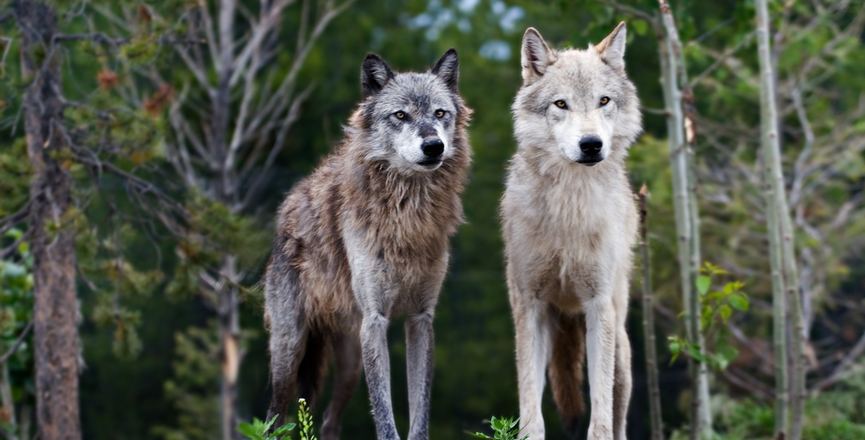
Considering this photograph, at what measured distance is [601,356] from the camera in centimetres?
512

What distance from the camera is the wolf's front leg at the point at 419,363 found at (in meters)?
4.98

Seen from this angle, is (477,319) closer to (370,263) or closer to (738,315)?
(738,315)

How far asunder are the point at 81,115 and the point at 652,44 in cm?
1196

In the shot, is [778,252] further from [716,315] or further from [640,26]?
[640,26]

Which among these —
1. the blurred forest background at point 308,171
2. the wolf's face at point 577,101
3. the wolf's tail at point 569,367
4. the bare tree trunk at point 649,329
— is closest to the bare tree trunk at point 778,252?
the blurred forest background at point 308,171

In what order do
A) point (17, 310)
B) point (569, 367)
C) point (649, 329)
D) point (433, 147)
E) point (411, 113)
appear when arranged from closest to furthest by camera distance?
1. point (433, 147)
2. point (411, 113)
3. point (569, 367)
4. point (649, 329)
5. point (17, 310)

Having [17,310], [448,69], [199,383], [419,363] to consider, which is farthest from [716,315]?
[199,383]

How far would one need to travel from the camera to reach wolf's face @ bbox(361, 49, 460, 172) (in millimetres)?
4902

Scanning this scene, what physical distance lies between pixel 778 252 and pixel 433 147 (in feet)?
10.2

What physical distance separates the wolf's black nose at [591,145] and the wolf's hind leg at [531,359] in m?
1.04

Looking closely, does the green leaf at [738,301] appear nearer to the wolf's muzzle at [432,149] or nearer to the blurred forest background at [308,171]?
the blurred forest background at [308,171]

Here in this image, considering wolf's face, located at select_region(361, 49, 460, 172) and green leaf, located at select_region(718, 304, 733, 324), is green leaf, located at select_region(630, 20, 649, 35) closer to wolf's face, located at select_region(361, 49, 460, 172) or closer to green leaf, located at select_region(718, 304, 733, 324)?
green leaf, located at select_region(718, 304, 733, 324)

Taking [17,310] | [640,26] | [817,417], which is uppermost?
[640,26]

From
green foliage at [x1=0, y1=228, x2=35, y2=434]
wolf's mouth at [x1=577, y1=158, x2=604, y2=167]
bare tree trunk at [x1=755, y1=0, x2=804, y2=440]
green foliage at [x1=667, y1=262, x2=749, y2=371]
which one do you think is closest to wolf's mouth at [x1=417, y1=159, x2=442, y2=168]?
wolf's mouth at [x1=577, y1=158, x2=604, y2=167]
